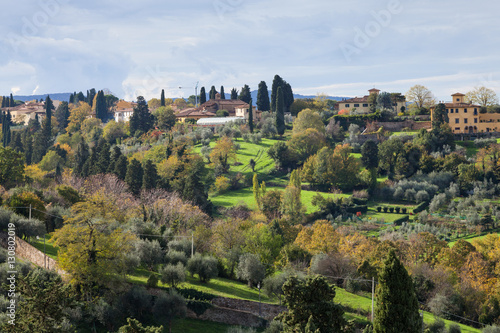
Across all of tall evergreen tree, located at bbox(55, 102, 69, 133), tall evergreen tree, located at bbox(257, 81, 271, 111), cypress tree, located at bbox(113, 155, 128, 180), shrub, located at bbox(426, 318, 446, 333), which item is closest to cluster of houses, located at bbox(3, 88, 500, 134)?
tall evergreen tree, located at bbox(257, 81, 271, 111)

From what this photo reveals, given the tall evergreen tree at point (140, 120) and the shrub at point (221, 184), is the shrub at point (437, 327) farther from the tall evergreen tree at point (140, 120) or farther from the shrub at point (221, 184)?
the tall evergreen tree at point (140, 120)

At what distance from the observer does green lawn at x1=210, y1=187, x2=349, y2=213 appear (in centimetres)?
6412

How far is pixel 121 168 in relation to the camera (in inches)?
2552

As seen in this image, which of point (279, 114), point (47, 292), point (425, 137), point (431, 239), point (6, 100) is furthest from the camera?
point (6, 100)

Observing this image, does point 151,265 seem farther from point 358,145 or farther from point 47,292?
point 358,145

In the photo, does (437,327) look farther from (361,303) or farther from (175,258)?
(175,258)

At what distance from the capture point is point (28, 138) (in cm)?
9200

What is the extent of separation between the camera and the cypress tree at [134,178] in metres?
61.0

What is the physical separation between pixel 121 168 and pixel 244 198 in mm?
15743

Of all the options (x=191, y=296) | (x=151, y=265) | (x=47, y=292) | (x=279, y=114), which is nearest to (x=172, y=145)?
(x=279, y=114)

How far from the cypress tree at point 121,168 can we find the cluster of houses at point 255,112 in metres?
34.1

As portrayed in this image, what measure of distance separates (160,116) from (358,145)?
38741mm

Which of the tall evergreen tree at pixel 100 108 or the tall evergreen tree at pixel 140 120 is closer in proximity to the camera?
the tall evergreen tree at pixel 140 120

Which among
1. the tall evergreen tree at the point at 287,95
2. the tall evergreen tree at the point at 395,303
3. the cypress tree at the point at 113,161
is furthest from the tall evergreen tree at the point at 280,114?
the tall evergreen tree at the point at 395,303
